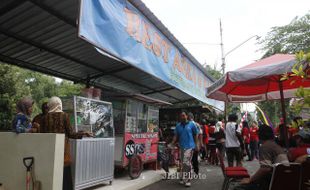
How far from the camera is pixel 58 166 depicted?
387 centimetres

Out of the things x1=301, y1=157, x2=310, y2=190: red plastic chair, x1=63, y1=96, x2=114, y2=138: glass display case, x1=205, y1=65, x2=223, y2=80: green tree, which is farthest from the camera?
x1=205, y1=65, x2=223, y2=80: green tree

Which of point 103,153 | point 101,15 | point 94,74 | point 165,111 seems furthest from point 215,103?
point 101,15

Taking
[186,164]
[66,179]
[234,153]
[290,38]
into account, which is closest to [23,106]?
[66,179]

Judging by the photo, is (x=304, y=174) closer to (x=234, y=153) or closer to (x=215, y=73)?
(x=234, y=153)

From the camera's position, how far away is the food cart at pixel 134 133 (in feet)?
23.5

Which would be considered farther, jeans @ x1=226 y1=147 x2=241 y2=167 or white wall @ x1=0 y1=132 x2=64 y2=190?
jeans @ x1=226 y1=147 x2=241 y2=167

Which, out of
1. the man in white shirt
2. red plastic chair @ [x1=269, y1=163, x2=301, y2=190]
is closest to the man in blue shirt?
the man in white shirt

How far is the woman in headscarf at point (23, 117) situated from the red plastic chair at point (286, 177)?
3448mm

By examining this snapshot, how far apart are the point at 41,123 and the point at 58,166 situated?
741mm

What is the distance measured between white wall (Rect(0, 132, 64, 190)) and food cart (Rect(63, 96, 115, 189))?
132 cm

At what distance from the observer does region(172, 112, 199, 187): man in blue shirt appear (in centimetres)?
696

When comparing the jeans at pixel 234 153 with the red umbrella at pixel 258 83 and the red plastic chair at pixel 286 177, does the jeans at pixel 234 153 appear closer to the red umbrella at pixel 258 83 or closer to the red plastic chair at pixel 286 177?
the red umbrella at pixel 258 83

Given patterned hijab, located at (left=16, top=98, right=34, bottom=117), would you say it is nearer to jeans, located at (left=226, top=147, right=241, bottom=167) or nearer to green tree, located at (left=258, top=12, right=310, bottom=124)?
jeans, located at (left=226, top=147, right=241, bottom=167)

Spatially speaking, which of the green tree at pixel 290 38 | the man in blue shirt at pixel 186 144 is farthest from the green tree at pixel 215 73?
the man in blue shirt at pixel 186 144
